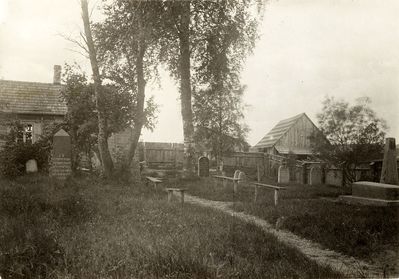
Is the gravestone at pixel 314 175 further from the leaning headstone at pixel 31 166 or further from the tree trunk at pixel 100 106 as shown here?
the leaning headstone at pixel 31 166

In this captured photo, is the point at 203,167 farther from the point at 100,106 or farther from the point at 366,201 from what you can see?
the point at 366,201

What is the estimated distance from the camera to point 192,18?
63.3 feet

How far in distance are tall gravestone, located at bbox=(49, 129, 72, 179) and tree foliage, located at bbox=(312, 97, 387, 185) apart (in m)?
11.3

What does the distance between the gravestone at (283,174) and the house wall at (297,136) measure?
8135 millimetres

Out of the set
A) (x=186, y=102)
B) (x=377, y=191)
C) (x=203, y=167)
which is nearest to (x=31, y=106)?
(x=186, y=102)

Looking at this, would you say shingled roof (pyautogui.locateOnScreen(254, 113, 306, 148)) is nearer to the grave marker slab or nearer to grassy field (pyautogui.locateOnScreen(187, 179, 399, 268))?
the grave marker slab

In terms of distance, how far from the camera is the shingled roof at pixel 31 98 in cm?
2755

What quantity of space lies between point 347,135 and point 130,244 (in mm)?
13334

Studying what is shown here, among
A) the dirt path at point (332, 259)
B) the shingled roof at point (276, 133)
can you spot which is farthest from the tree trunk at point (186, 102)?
the shingled roof at point (276, 133)

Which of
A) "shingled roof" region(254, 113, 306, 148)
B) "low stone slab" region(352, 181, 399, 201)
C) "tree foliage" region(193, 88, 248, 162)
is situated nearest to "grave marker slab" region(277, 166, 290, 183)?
"tree foliage" region(193, 88, 248, 162)

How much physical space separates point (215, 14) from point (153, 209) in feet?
41.6

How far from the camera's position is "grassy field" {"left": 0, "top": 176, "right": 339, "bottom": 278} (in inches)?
186

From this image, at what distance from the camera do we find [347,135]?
1681cm

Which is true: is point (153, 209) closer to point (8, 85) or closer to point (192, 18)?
point (192, 18)
